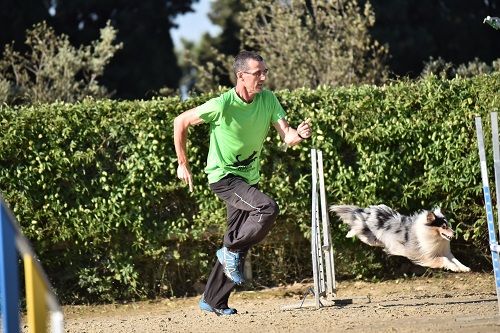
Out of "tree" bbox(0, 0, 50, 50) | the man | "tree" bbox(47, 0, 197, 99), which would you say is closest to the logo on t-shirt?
the man

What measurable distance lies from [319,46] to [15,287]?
11874mm

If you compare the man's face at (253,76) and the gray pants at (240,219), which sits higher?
the man's face at (253,76)

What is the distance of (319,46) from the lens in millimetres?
15672

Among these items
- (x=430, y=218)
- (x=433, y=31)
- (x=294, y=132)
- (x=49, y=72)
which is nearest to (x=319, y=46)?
(x=49, y=72)

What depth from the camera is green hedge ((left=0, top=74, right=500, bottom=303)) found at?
373 inches

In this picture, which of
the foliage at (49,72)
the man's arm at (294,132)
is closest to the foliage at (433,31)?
the foliage at (49,72)

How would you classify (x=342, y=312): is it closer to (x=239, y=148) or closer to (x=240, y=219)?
(x=240, y=219)

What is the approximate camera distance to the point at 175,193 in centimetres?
972

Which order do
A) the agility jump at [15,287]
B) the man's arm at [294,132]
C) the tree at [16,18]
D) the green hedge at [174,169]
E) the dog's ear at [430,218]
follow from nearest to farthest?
1. the agility jump at [15,287]
2. the man's arm at [294,132]
3. the dog's ear at [430,218]
4. the green hedge at [174,169]
5. the tree at [16,18]

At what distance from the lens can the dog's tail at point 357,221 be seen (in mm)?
9156

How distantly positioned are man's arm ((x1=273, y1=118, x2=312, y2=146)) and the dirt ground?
138cm

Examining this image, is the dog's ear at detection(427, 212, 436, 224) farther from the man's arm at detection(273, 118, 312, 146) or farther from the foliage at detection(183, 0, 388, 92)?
the foliage at detection(183, 0, 388, 92)

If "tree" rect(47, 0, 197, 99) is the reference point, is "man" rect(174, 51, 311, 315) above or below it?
below

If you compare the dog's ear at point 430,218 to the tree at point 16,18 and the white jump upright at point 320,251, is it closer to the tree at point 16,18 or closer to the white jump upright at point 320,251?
the white jump upright at point 320,251
